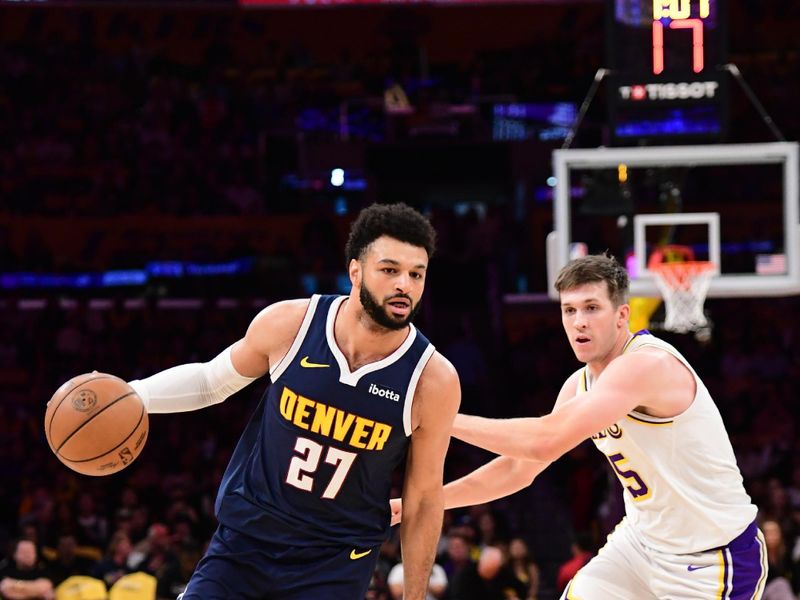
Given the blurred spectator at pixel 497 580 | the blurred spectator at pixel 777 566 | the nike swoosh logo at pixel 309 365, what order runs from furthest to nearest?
the blurred spectator at pixel 777 566
the blurred spectator at pixel 497 580
the nike swoosh logo at pixel 309 365

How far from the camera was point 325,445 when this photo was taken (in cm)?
398

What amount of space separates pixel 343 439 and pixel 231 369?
548 mm

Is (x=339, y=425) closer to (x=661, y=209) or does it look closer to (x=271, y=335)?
(x=271, y=335)

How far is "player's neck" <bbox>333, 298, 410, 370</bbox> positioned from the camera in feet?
13.4

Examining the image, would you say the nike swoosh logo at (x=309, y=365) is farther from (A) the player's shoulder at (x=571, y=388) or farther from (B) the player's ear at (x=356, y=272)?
(A) the player's shoulder at (x=571, y=388)

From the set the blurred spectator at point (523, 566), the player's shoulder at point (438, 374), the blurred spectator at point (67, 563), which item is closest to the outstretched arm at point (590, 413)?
the player's shoulder at point (438, 374)

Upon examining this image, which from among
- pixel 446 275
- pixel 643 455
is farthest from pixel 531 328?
pixel 643 455

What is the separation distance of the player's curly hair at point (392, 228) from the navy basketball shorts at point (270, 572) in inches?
40.8

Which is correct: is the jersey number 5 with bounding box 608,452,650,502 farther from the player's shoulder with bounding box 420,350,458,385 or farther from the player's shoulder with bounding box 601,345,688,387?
the player's shoulder with bounding box 420,350,458,385

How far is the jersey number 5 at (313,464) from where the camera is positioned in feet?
13.1

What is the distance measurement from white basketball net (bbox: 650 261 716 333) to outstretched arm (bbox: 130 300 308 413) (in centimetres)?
489

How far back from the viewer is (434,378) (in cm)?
405

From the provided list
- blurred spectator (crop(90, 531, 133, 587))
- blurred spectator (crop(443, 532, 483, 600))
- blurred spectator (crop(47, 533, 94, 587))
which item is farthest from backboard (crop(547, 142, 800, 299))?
blurred spectator (crop(47, 533, 94, 587))

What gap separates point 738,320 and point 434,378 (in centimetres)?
1211
